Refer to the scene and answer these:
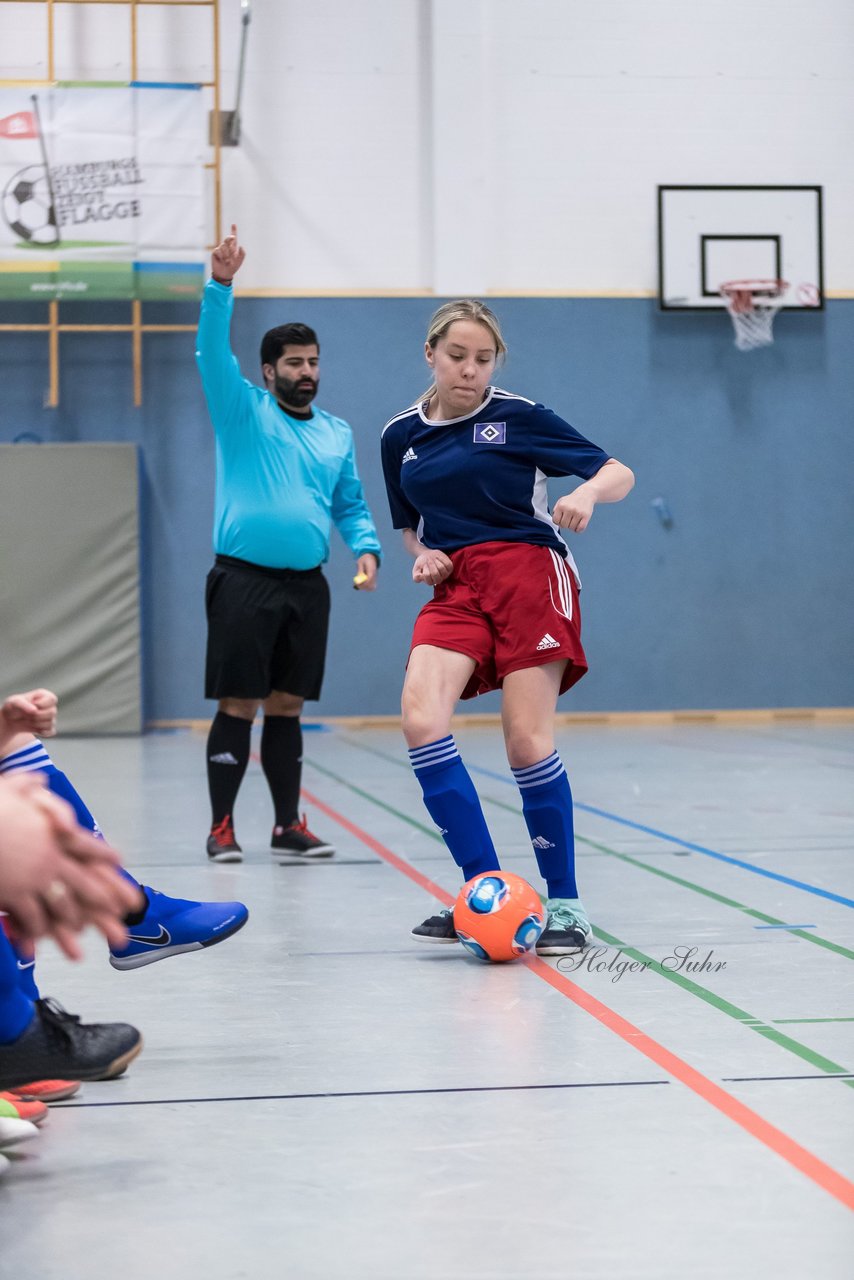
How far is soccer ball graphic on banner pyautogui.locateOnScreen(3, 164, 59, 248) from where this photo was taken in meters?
9.86

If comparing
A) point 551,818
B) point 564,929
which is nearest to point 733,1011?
point 564,929

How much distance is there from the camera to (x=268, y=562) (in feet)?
15.6

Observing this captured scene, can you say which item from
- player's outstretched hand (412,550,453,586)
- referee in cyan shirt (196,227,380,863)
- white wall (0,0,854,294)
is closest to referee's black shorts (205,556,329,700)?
referee in cyan shirt (196,227,380,863)

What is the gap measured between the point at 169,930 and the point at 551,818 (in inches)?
39.8

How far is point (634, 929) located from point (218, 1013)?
1161mm

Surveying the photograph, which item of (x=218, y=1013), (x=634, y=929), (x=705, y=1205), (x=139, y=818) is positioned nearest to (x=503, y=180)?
(x=139, y=818)

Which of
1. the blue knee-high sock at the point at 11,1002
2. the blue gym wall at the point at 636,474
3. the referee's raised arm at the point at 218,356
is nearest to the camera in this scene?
the blue knee-high sock at the point at 11,1002

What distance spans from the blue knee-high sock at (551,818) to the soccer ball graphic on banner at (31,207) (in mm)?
7634

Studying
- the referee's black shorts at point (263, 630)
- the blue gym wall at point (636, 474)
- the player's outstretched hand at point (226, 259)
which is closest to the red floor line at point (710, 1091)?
the referee's black shorts at point (263, 630)

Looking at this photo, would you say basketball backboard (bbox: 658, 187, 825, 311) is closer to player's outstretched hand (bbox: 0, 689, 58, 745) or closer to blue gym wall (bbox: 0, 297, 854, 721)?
blue gym wall (bbox: 0, 297, 854, 721)

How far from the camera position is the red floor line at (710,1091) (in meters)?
1.87

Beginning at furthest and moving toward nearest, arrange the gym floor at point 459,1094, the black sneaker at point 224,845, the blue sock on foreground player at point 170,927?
the black sneaker at point 224,845 < the blue sock on foreground player at point 170,927 < the gym floor at point 459,1094

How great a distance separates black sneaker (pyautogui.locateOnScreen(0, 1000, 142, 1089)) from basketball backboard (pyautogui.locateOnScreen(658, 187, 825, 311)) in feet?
30.3

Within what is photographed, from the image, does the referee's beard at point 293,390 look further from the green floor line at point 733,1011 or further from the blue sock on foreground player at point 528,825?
the green floor line at point 733,1011
